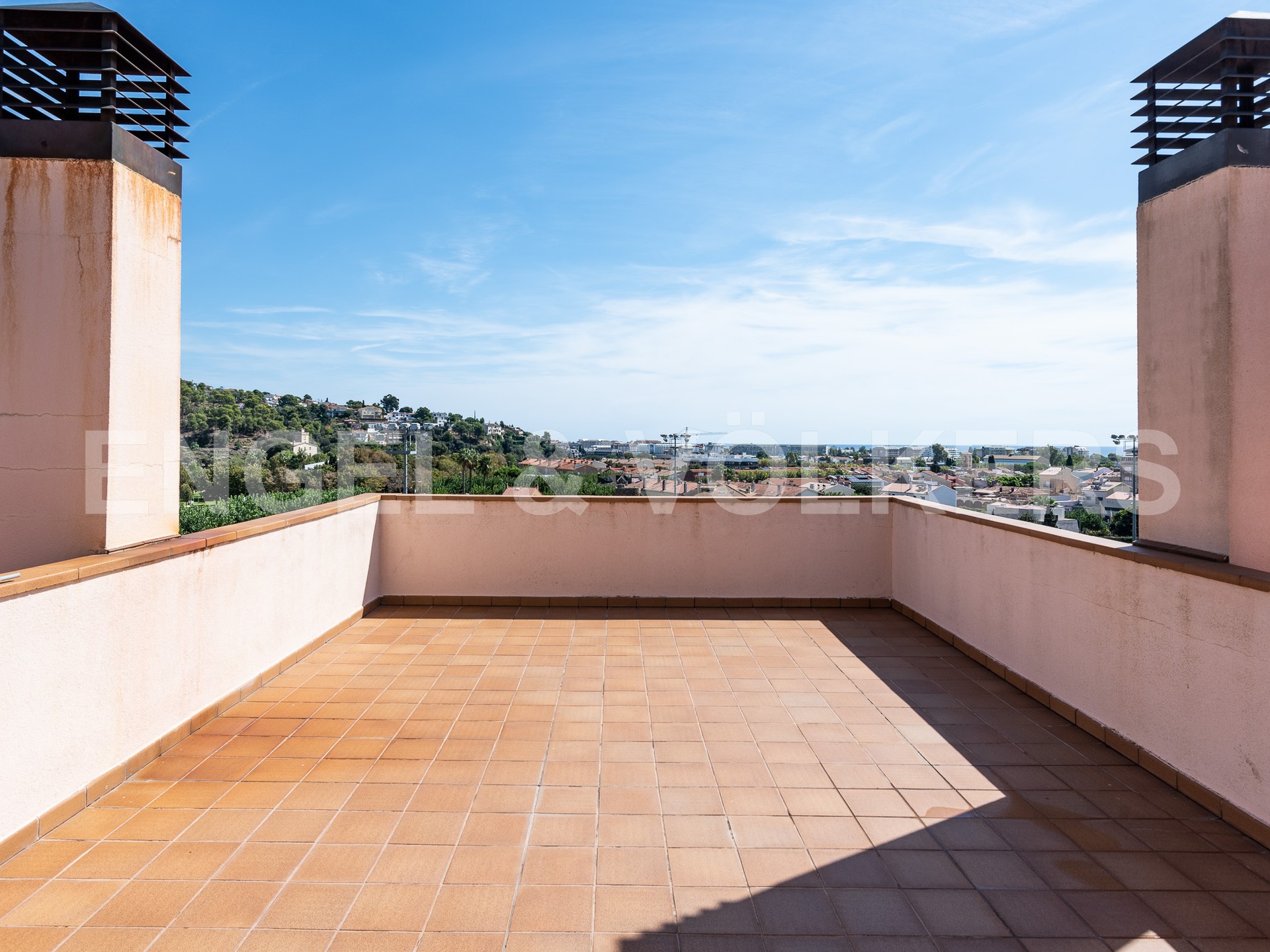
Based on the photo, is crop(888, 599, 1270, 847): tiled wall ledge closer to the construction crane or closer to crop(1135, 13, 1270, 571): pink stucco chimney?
crop(1135, 13, 1270, 571): pink stucco chimney

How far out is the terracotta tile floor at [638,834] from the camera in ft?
5.20

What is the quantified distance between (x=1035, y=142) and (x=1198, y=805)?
515 cm

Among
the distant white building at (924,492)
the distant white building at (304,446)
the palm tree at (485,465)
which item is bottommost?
the distant white building at (924,492)

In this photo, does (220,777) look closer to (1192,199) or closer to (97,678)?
(97,678)

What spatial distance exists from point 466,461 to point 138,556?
4.22m

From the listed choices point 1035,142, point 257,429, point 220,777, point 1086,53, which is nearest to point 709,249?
point 1035,142

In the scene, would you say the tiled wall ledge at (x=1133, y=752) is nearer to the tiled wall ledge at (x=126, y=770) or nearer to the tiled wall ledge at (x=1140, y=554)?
the tiled wall ledge at (x=1140, y=554)

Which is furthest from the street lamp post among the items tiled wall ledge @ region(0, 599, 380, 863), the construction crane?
tiled wall ledge @ region(0, 599, 380, 863)

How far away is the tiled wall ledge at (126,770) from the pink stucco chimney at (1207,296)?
4.29 m

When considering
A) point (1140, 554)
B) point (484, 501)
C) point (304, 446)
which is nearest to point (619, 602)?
point (484, 501)

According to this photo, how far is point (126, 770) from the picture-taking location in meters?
2.38

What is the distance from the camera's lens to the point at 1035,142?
514cm

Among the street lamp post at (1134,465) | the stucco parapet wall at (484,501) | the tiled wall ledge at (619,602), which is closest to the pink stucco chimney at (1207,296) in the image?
the street lamp post at (1134,465)

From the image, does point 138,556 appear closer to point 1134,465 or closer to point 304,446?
point 1134,465
